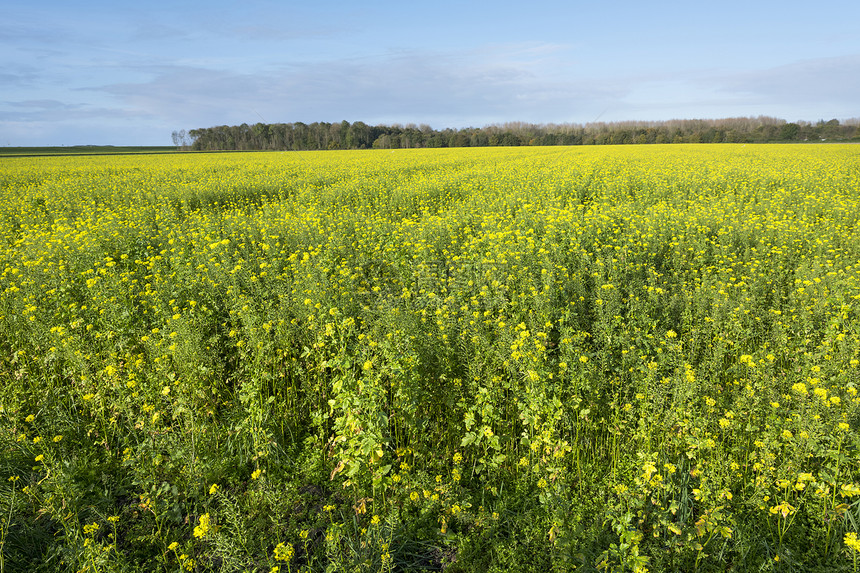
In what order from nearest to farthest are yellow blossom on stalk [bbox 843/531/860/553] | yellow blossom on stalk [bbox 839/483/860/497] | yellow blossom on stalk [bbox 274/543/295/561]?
yellow blossom on stalk [bbox 843/531/860/553] → yellow blossom on stalk [bbox 274/543/295/561] → yellow blossom on stalk [bbox 839/483/860/497]

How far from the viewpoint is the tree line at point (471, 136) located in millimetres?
59156

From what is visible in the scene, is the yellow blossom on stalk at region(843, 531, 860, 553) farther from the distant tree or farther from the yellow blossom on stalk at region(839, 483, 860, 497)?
the distant tree

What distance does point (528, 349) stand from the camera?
377 centimetres

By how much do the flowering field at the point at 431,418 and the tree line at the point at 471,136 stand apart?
57.4m

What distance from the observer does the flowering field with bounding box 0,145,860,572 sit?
2.71 meters

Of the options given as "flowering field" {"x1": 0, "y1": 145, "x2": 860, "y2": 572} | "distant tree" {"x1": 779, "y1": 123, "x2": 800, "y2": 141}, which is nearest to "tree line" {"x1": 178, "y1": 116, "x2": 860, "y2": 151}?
"distant tree" {"x1": 779, "y1": 123, "x2": 800, "y2": 141}

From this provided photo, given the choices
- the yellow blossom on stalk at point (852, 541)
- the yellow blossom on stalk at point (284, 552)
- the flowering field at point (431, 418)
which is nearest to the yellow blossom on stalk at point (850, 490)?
the flowering field at point (431, 418)

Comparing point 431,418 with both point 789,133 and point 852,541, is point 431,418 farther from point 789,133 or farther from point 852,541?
point 789,133

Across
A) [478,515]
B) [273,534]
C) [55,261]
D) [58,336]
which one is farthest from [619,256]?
[55,261]

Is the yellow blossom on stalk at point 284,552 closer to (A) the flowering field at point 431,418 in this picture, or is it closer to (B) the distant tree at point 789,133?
(A) the flowering field at point 431,418

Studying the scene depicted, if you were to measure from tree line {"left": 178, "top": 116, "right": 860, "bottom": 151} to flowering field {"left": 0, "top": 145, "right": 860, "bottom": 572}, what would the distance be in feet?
188

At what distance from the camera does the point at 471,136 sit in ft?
219

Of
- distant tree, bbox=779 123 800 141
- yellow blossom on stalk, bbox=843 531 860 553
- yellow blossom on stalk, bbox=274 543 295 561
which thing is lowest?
yellow blossom on stalk, bbox=274 543 295 561

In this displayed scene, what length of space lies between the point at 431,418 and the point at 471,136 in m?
67.9
